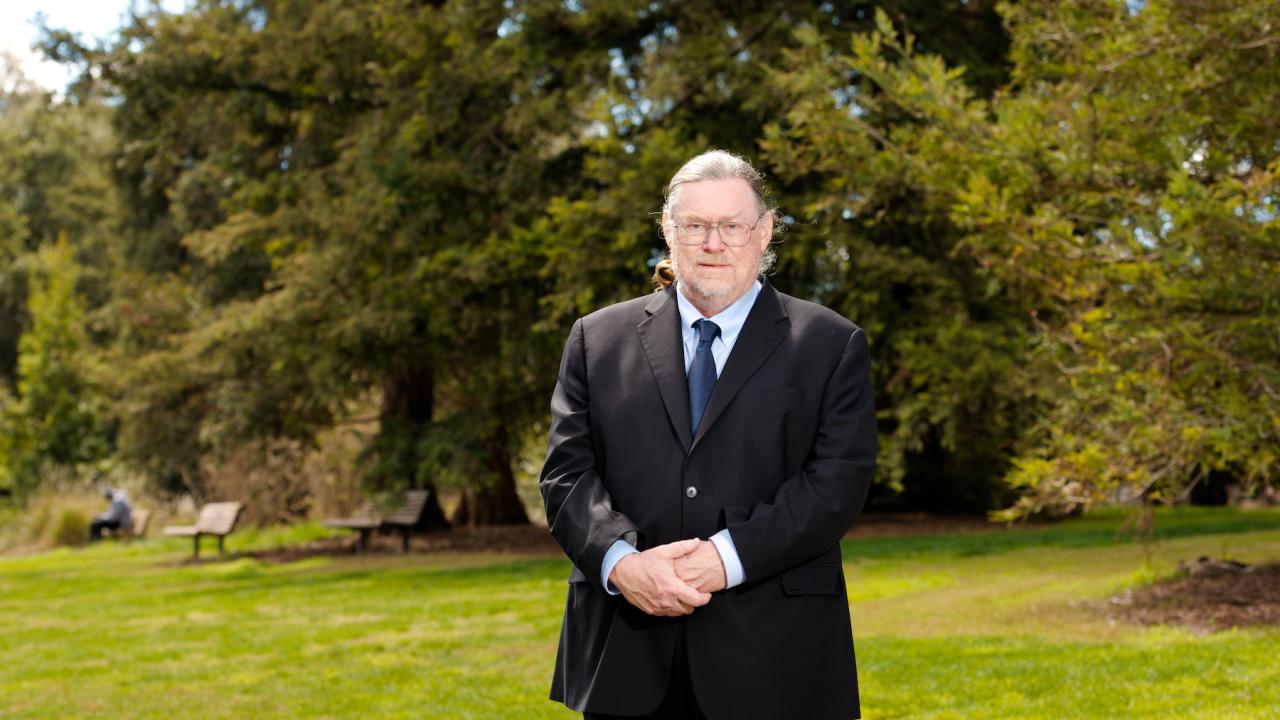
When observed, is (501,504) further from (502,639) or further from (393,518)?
(502,639)

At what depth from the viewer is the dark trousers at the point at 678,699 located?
9.59ft

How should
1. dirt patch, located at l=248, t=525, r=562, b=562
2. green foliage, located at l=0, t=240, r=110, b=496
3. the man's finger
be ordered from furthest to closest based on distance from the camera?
green foliage, located at l=0, t=240, r=110, b=496 < dirt patch, located at l=248, t=525, r=562, b=562 < the man's finger

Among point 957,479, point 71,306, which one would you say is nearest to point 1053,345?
point 957,479

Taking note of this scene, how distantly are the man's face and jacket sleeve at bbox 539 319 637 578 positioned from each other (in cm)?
32

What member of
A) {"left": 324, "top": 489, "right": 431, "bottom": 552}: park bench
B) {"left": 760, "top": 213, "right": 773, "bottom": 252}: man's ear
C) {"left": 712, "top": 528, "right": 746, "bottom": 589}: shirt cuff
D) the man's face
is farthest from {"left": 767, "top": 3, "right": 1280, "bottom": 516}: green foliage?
{"left": 324, "top": 489, "right": 431, "bottom": 552}: park bench

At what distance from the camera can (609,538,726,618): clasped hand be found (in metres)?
2.76

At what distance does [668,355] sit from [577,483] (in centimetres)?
38

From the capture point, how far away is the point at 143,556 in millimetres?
20719

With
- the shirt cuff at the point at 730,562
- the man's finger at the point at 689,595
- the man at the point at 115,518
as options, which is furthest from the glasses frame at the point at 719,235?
the man at the point at 115,518

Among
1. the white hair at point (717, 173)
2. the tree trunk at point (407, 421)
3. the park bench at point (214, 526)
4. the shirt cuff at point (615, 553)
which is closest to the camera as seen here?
the shirt cuff at point (615, 553)

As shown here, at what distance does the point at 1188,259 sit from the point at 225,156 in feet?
53.9

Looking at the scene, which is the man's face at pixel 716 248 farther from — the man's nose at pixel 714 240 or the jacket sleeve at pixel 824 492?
the jacket sleeve at pixel 824 492

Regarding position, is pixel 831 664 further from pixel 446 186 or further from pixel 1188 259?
pixel 446 186

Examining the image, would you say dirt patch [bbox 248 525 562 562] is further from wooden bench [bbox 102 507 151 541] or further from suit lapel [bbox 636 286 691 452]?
suit lapel [bbox 636 286 691 452]
